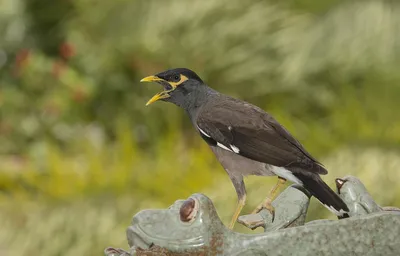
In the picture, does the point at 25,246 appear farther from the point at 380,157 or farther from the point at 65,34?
the point at 65,34

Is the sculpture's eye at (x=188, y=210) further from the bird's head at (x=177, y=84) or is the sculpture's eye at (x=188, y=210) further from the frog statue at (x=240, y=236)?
the bird's head at (x=177, y=84)

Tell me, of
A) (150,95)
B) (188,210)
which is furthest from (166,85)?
(150,95)

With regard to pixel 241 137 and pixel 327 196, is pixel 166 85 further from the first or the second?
pixel 327 196

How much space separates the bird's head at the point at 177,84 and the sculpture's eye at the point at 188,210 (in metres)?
0.19

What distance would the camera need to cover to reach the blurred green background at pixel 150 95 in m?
3.10

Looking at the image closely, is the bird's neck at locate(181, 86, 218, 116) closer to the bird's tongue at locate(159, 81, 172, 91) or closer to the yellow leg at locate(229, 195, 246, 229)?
the bird's tongue at locate(159, 81, 172, 91)

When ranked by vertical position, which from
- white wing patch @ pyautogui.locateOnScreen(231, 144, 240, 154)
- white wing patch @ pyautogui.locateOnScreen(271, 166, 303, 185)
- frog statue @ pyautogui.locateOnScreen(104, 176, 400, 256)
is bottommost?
frog statue @ pyautogui.locateOnScreen(104, 176, 400, 256)

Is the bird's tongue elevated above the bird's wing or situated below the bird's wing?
above

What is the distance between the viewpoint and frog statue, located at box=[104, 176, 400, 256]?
1.06 m

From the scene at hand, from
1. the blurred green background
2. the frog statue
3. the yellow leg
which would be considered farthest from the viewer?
the blurred green background

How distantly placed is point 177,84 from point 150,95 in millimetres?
2718

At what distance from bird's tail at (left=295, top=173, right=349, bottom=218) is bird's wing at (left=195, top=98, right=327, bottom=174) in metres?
0.02

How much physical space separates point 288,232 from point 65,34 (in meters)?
3.65

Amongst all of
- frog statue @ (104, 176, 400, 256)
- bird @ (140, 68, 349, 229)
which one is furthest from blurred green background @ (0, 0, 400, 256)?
frog statue @ (104, 176, 400, 256)
